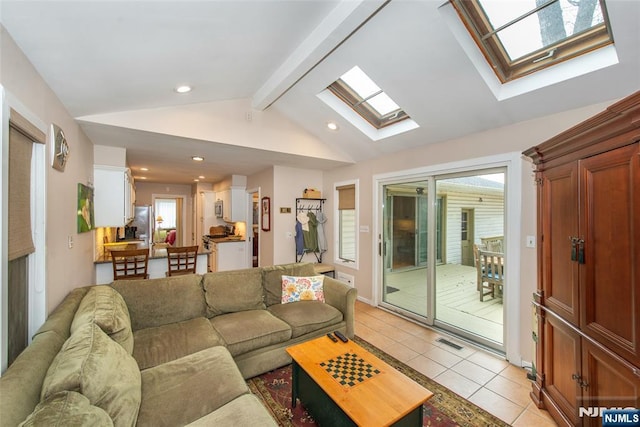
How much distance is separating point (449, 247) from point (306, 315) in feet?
6.81

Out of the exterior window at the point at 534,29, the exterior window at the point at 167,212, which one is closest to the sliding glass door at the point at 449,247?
the exterior window at the point at 534,29

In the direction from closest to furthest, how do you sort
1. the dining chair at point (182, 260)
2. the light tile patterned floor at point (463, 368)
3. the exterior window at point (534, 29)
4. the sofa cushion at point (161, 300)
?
1. the exterior window at point (534, 29)
2. the light tile patterned floor at point (463, 368)
3. the sofa cushion at point (161, 300)
4. the dining chair at point (182, 260)

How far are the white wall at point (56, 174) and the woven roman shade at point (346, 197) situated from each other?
363 centimetres

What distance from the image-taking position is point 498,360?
2.73 meters

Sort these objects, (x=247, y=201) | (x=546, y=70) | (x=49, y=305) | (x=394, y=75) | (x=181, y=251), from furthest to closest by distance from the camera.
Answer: (x=247, y=201)
(x=181, y=251)
(x=394, y=75)
(x=546, y=70)
(x=49, y=305)

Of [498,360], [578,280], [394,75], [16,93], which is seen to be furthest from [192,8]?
[498,360]

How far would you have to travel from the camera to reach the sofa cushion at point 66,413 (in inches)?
34.8

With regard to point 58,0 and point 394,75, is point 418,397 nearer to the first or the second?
point 394,75

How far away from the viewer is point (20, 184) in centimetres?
153

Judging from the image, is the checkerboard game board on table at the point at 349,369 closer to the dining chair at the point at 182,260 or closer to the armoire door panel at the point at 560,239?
the armoire door panel at the point at 560,239

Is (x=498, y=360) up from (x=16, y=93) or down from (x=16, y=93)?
down

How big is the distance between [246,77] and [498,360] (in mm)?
3865

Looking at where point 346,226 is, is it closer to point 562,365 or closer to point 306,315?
point 306,315

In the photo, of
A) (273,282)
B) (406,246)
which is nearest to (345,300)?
(273,282)
